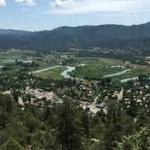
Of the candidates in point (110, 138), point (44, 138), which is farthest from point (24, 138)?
point (110, 138)

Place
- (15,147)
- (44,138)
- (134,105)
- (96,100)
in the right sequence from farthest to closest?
(96,100) → (134,105) → (44,138) → (15,147)

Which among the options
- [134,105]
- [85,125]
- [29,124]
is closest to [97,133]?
[85,125]

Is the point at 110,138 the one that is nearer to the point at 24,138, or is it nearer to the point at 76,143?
the point at 76,143

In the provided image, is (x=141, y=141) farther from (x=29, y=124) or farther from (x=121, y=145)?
(x=29, y=124)

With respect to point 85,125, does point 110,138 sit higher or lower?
higher

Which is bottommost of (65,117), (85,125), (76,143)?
(85,125)

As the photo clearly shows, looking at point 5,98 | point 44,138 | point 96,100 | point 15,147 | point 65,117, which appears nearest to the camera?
point 15,147

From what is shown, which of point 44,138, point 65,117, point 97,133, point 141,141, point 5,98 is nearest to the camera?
point 141,141

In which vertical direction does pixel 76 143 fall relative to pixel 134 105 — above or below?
above

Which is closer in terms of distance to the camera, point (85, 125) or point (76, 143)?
point (76, 143)
